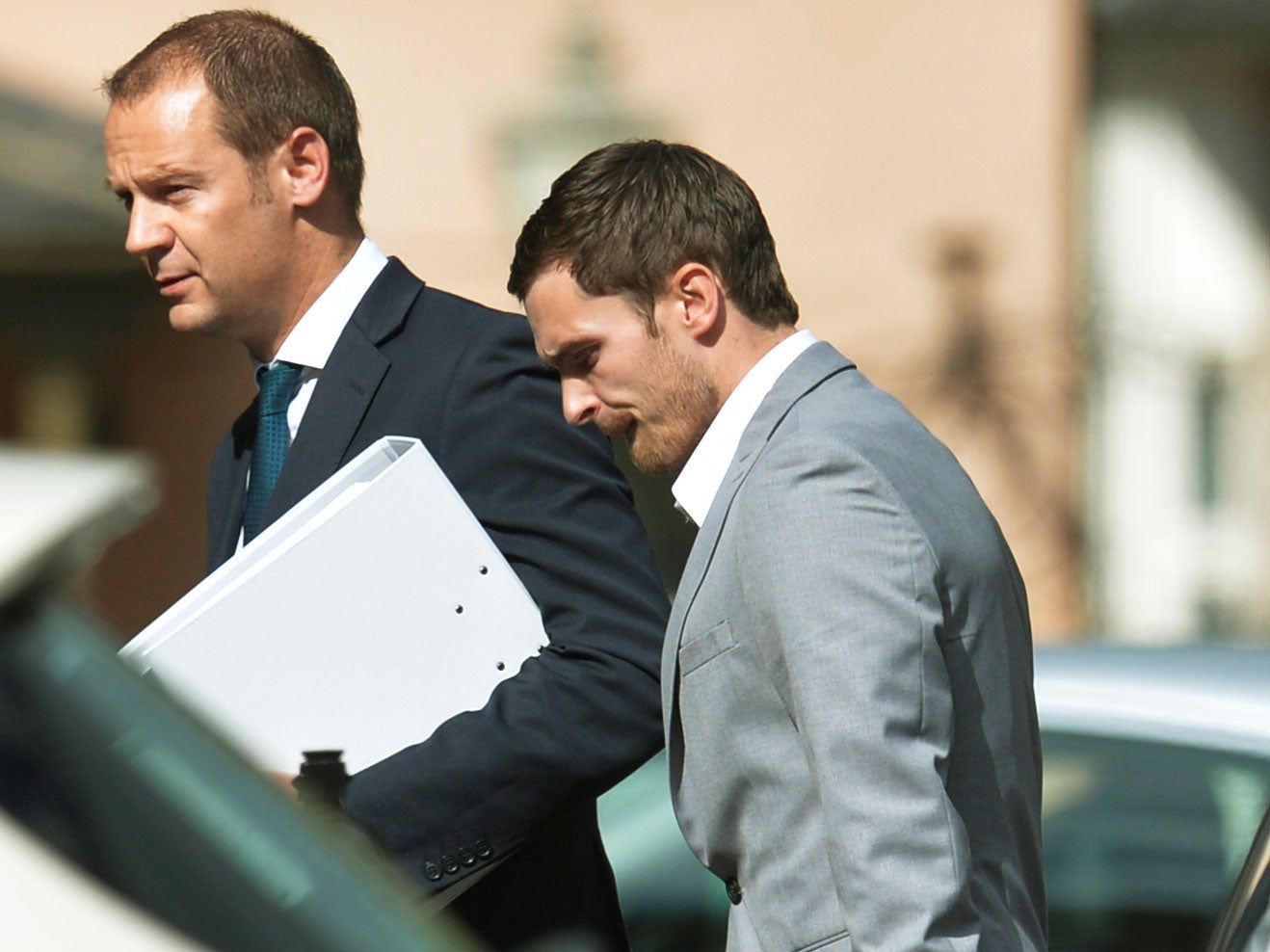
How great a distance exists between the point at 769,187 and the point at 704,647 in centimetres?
777

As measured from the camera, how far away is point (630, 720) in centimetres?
224

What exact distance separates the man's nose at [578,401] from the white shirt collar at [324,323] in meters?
0.34

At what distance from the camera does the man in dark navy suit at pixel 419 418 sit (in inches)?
86.1

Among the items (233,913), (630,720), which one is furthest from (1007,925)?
(233,913)

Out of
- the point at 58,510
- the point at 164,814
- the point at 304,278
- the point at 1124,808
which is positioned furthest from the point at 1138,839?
the point at 58,510

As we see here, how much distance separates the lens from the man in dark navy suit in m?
2.19

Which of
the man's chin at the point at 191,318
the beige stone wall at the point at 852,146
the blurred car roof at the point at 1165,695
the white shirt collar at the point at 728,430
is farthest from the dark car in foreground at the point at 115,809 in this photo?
the beige stone wall at the point at 852,146

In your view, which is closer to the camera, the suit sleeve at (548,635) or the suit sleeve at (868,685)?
the suit sleeve at (868,685)

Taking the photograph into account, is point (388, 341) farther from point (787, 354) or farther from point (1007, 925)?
point (1007, 925)

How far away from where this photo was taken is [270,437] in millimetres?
2492

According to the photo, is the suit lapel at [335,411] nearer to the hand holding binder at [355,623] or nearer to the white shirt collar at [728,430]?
the hand holding binder at [355,623]

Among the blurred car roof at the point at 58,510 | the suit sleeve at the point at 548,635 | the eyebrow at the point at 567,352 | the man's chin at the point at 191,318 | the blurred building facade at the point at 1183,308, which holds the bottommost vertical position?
the blurred building facade at the point at 1183,308

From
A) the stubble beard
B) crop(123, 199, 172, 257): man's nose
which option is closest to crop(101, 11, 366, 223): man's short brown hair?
crop(123, 199, 172, 257): man's nose

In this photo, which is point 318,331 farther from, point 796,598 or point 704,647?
point 796,598
